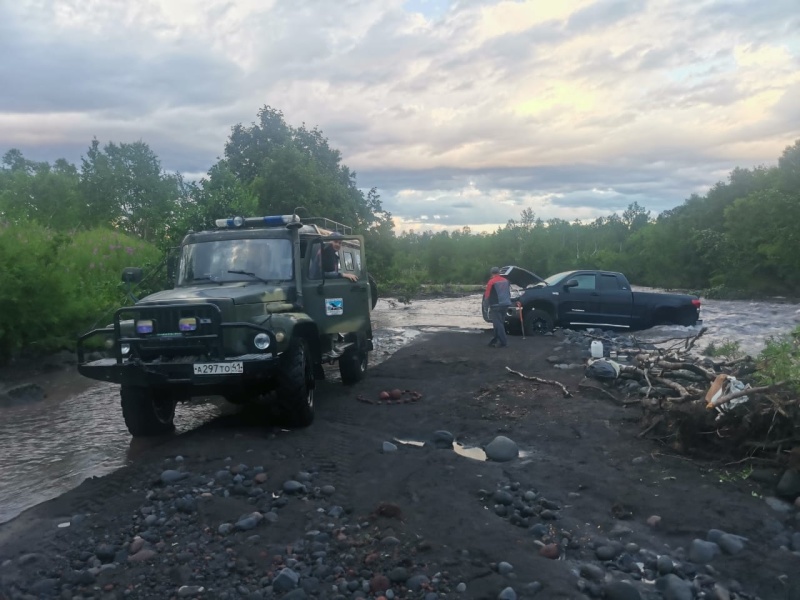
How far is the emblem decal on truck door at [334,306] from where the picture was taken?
900 cm

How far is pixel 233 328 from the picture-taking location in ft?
23.4

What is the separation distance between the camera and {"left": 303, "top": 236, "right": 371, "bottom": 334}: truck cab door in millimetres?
8695

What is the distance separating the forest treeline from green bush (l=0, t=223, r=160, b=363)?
27mm

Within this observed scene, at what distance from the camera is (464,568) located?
4.27 metres

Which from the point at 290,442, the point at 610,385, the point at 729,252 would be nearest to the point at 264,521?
the point at 290,442

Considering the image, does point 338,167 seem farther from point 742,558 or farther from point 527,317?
point 742,558

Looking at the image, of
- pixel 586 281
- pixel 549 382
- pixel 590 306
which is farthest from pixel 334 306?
pixel 586 281

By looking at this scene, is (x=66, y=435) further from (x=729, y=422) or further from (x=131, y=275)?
(x=729, y=422)

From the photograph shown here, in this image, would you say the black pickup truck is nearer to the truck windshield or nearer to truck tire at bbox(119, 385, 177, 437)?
the truck windshield

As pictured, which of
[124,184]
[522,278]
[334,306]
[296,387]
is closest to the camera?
[296,387]

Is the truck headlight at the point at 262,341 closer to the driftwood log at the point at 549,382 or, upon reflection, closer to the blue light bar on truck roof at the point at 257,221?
the blue light bar on truck roof at the point at 257,221

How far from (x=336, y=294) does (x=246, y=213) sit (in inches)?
418

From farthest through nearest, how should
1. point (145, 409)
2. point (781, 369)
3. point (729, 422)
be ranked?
point (145, 409) < point (781, 369) < point (729, 422)

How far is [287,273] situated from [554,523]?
15.3ft
